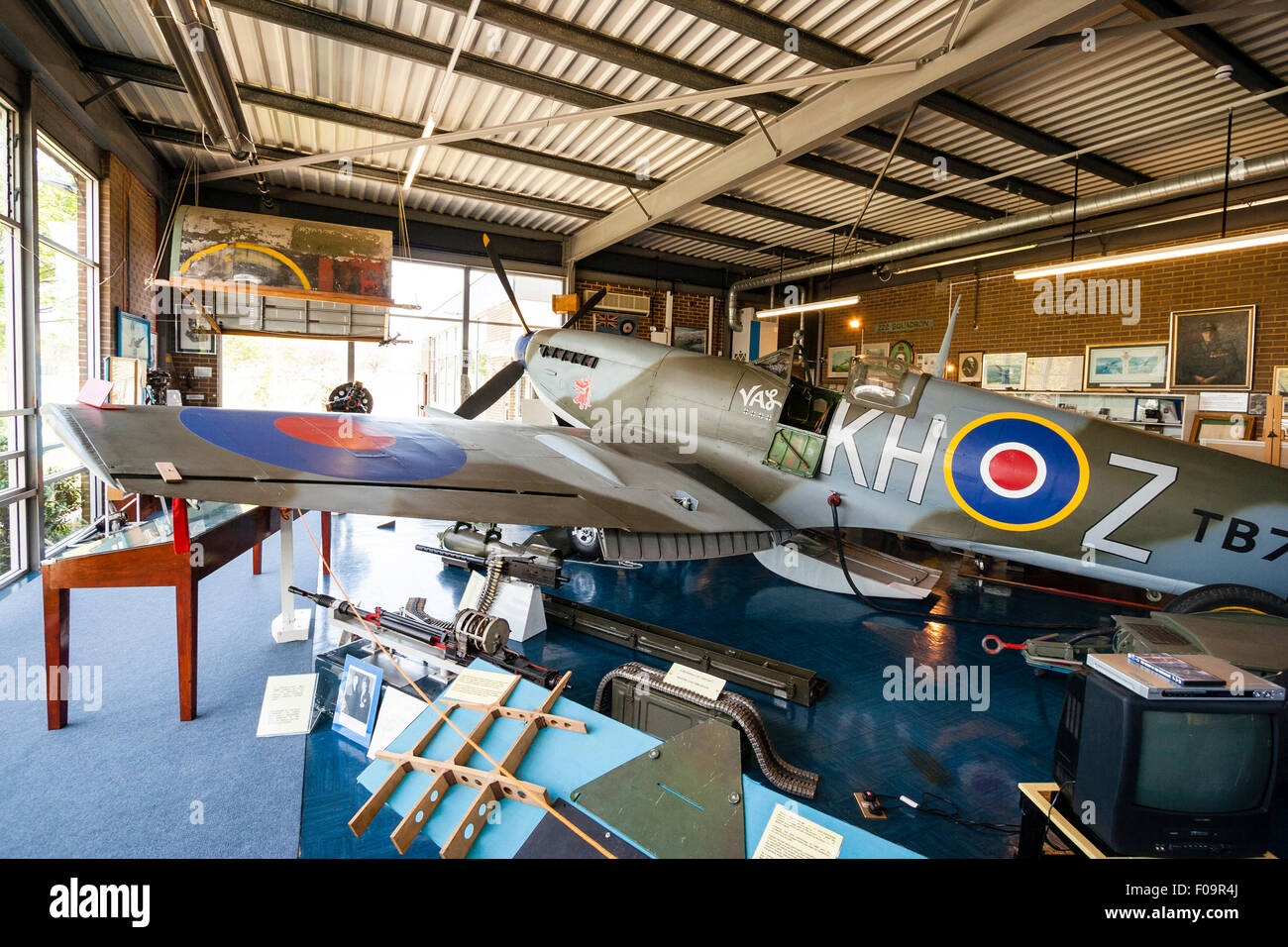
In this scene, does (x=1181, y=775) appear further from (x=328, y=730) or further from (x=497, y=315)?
(x=497, y=315)

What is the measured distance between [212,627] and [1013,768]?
4.98 m

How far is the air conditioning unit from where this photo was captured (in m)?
12.6

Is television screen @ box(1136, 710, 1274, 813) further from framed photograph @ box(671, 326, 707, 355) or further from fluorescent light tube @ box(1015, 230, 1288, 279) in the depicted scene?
framed photograph @ box(671, 326, 707, 355)

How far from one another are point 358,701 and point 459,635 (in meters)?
0.54

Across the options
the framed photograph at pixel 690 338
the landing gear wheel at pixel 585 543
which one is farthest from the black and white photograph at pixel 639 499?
the framed photograph at pixel 690 338

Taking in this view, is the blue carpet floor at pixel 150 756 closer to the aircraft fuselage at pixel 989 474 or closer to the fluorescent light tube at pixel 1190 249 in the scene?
the aircraft fuselage at pixel 989 474

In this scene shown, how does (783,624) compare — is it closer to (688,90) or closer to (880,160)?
(688,90)

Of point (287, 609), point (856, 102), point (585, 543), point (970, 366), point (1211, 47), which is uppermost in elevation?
point (1211, 47)

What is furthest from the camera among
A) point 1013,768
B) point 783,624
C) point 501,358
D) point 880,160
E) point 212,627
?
point 501,358

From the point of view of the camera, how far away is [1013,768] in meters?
2.86

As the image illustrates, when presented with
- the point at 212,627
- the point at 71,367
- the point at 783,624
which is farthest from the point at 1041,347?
the point at 71,367

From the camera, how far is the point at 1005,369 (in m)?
10.9

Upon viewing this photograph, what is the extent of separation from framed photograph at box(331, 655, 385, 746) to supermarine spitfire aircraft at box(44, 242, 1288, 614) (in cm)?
76

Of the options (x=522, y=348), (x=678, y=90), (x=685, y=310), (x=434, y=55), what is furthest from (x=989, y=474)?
(x=685, y=310)
